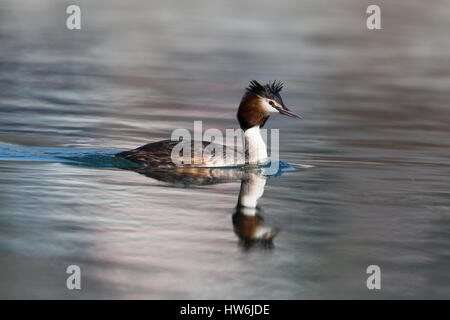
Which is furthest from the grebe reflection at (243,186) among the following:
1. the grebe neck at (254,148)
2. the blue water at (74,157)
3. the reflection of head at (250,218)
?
the blue water at (74,157)

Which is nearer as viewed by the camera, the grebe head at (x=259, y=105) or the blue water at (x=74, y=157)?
the blue water at (x=74, y=157)

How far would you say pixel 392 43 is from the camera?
37719mm

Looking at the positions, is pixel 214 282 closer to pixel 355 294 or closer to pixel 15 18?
pixel 355 294

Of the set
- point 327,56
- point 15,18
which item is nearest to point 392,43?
point 327,56

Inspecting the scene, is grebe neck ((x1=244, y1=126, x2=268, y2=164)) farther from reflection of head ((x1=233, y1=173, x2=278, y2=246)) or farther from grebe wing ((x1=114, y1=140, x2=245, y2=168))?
reflection of head ((x1=233, y1=173, x2=278, y2=246))

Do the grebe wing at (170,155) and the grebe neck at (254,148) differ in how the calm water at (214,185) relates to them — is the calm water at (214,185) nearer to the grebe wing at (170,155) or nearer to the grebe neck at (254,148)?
the grebe wing at (170,155)

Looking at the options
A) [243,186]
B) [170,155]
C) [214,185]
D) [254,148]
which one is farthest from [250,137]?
[214,185]

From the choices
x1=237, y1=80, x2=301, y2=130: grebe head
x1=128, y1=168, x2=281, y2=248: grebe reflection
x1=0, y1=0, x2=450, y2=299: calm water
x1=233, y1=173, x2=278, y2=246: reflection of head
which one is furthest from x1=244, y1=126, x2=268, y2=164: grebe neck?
x1=233, y1=173, x2=278, y2=246: reflection of head

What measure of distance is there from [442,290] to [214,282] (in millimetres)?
2048

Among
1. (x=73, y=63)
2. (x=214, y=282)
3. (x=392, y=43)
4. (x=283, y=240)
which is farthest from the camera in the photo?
(x=392, y=43)

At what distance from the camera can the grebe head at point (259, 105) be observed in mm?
13180

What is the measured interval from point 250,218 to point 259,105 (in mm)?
3814

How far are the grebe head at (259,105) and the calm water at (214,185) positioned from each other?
1.10m

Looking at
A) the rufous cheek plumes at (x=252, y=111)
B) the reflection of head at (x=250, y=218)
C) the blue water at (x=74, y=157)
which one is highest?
the rufous cheek plumes at (x=252, y=111)
